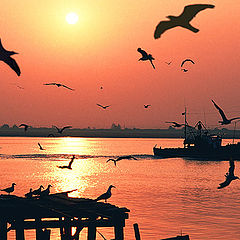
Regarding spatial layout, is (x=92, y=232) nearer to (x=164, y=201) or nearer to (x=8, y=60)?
(x=8, y=60)

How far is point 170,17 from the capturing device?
4.82 m

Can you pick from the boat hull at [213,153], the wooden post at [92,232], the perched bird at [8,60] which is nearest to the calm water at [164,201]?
the wooden post at [92,232]

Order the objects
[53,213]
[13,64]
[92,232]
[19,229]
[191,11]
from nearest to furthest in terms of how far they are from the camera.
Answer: [13,64]
[191,11]
[53,213]
[19,229]
[92,232]

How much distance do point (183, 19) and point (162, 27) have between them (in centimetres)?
25

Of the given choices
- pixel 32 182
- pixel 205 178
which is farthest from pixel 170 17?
pixel 205 178

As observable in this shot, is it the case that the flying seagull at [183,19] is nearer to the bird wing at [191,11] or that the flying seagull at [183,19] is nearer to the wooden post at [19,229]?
the bird wing at [191,11]

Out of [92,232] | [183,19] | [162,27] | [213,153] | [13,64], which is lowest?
[213,153]

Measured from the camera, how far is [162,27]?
4656mm

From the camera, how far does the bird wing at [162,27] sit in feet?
14.5

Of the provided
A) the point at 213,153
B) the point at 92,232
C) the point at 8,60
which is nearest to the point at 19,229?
the point at 92,232

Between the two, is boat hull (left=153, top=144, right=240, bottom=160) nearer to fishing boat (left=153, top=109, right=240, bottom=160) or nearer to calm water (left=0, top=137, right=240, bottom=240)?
fishing boat (left=153, top=109, right=240, bottom=160)

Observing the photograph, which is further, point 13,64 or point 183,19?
point 183,19

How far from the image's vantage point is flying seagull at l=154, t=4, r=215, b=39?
459 centimetres

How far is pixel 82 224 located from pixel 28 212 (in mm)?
2353
